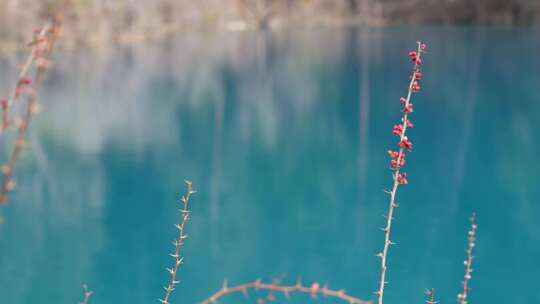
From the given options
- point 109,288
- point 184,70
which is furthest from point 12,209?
point 184,70

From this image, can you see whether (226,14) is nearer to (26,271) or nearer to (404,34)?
(404,34)

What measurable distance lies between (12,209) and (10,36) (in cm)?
1565

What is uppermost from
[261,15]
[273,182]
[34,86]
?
[261,15]

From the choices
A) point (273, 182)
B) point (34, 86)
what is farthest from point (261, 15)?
point (34, 86)

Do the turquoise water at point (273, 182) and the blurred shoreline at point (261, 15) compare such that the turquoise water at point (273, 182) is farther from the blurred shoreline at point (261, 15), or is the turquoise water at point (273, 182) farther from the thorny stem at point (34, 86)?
the blurred shoreline at point (261, 15)

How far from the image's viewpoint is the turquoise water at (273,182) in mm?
7598

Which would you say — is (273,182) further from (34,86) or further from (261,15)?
(261,15)

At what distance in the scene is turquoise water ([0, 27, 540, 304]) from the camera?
24.9 feet

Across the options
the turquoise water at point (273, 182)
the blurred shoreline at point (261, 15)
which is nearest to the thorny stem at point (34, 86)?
the turquoise water at point (273, 182)

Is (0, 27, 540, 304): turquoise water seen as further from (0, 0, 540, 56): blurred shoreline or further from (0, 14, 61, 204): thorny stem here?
(0, 0, 540, 56): blurred shoreline

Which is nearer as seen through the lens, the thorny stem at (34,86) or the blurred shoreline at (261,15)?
the thorny stem at (34,86)

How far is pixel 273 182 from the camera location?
10.8 metres

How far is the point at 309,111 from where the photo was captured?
15961 millimetres

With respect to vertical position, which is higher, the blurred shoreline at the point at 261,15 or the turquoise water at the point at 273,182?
the blurred shoreline at the point at 261,15
